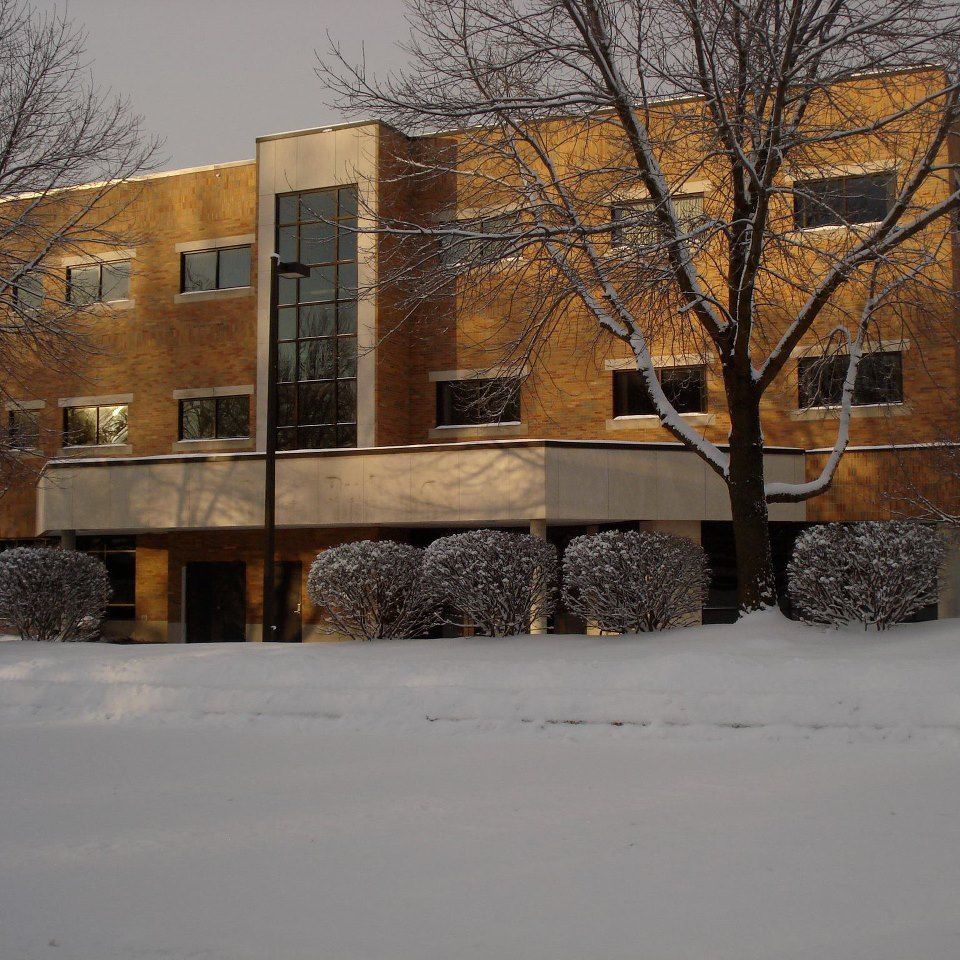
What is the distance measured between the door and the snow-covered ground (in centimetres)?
1269

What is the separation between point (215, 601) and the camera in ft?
98.3

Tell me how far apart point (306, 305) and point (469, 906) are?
24.0 meters

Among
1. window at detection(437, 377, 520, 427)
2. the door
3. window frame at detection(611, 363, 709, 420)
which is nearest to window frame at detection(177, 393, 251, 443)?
the door

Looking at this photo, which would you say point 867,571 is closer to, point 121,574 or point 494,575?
point 494,575

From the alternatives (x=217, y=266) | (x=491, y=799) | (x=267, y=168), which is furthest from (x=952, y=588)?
(x=217, y=266)

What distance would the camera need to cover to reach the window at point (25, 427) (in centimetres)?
2744

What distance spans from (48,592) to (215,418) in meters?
12.0

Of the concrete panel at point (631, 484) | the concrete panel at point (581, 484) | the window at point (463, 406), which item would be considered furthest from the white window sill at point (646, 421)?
the concrete panel at point (581, 484)

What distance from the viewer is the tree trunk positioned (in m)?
15.1

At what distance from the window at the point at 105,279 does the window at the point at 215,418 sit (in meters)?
3.79

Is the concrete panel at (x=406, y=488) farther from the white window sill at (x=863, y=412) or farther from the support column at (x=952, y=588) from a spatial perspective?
the support column at (x=952, y=588)

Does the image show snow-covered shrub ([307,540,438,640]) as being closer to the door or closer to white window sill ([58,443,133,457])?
the door

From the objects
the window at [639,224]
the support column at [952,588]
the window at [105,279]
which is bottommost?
the support column at [952,588]

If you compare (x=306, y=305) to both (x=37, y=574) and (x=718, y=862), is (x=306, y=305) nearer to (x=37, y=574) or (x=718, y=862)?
(x=37, y=574)
